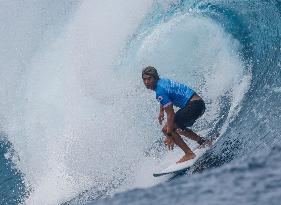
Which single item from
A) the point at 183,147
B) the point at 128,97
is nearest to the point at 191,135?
the point at 183,147

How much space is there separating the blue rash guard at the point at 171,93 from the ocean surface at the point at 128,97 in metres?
0.89

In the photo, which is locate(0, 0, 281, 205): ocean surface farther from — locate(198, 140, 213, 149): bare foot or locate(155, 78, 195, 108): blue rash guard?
locate(155, 78, 195, 108): blue rash guard

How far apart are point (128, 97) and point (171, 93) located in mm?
4911

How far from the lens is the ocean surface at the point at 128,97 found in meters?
5.66

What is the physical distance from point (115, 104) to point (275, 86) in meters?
4.58

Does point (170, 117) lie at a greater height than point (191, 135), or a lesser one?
greater

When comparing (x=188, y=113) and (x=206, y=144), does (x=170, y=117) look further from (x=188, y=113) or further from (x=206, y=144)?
(x=206, y=144)

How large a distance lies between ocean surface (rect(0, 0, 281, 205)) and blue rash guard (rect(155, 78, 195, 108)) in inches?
35.0

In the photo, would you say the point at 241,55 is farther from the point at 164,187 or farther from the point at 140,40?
the point at 164,187

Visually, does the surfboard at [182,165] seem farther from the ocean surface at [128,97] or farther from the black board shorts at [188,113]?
the black board shorts at [188,113]

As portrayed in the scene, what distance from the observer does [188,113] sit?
5707 mm

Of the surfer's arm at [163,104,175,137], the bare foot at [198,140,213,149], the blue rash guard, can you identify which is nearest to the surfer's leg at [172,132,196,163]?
the surfer's arm at [163,104,175,137]

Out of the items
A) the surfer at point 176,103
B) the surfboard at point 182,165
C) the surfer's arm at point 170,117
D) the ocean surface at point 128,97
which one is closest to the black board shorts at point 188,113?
the surfer at point 176,103

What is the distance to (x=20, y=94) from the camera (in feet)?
52.0
